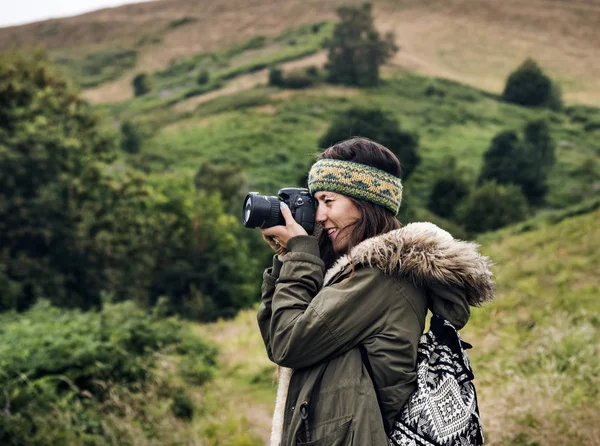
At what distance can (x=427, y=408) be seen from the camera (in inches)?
81.0

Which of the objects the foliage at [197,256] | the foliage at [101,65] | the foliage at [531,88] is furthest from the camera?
the foliage at [101,65]

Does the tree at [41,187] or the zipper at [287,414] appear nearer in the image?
the zipper at [287,414]

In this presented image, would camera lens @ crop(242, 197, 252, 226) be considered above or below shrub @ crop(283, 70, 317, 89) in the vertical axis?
above

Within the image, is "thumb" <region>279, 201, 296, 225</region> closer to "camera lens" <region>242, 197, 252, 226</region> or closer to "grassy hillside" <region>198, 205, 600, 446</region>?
"camera lens" <region>242, 197, 252, 226</region>

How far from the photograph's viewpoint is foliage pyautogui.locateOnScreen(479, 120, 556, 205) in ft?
133

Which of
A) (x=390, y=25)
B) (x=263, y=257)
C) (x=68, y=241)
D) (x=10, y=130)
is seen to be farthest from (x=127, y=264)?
(x=390, y=25)

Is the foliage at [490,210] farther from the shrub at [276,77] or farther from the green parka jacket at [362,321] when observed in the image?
the green parka jacket at [362,321]

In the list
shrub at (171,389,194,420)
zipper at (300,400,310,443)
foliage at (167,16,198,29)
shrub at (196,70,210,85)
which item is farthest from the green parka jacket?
foliage at (167,16,198,29)

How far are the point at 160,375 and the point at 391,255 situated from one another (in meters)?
6.07

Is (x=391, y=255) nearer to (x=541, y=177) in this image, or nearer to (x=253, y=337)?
(x=253, y=337)

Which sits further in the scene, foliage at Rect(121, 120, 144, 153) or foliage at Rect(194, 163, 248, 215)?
foliage at Rect(121, 120, 144, 153)

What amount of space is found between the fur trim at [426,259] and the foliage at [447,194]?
1439 inches

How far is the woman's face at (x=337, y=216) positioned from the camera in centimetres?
235

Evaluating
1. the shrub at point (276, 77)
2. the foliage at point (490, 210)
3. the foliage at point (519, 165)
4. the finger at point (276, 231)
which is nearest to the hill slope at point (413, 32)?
the shrub at point (276, 77)
